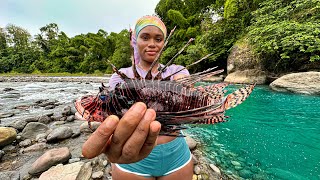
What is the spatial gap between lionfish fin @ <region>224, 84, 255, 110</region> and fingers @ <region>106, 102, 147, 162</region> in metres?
0.55

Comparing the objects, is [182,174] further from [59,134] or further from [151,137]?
[59,134]

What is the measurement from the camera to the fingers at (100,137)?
38.0 inches

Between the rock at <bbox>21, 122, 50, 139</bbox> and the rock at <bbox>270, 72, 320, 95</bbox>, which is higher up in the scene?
the rock at <bbox>270, 72, 320, 95</bbox>

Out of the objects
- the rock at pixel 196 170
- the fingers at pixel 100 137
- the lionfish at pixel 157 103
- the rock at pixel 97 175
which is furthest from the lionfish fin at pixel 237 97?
the rock at pixel 97 175

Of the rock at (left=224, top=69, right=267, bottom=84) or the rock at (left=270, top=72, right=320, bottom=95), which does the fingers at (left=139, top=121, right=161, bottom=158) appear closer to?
the rock at (left=270, top=72, right=320, bottom=95)

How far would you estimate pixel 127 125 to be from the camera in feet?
3.19

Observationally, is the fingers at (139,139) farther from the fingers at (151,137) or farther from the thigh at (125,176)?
the thigh at (125,176)

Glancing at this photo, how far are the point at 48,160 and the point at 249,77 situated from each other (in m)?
16.6

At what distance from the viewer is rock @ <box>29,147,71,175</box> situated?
377 centimetres

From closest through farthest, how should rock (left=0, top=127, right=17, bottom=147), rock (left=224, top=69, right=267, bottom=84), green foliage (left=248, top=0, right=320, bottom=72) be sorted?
rock (left=0, top=127, right=17, bottom=147) → green foliage (left=248, top=0, right=320, bottom=72) → rock (left=224, top=69, right=267, bottom=84)

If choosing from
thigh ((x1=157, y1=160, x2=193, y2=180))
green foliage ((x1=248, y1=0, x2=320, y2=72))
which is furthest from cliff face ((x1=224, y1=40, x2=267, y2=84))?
thigh ((x1=157, y1=160, x2=193, y2=180))

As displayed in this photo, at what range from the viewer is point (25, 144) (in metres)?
5.31

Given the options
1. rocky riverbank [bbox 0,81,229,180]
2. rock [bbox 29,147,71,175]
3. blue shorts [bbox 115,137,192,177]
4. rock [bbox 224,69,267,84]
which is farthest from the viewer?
rock [bbox 224,69,267,84]

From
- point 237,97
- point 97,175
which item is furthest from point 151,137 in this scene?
point 97,175
